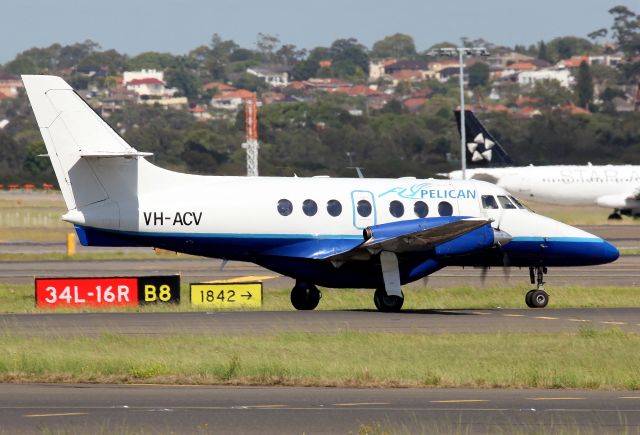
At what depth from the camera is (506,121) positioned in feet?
410

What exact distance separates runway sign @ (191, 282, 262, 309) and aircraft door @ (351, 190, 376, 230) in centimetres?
412

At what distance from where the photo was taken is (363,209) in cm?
3228

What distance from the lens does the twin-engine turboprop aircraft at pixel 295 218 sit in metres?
30.6

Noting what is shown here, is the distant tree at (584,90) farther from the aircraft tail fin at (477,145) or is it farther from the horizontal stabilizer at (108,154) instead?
the horizontal stabilizer at (108,154)

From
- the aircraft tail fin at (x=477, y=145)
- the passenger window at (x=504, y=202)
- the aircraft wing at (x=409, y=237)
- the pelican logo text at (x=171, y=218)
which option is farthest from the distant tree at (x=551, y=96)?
the pelican logo text at (x=171, y=218)

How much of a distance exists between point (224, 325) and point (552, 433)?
1337 cm

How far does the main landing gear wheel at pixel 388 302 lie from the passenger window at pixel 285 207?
2.91 m

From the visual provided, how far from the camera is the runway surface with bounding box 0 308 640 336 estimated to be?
2720 centimetres

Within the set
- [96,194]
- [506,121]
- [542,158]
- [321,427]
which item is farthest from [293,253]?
[506,121]

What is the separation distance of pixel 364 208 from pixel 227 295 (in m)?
4.86

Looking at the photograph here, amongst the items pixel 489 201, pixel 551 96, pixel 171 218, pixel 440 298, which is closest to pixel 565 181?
pixel 440 298

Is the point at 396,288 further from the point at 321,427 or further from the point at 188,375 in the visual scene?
the point at 321,427

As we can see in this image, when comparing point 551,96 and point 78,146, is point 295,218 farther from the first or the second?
point 551,96

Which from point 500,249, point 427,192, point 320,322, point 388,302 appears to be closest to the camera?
point 320,322
